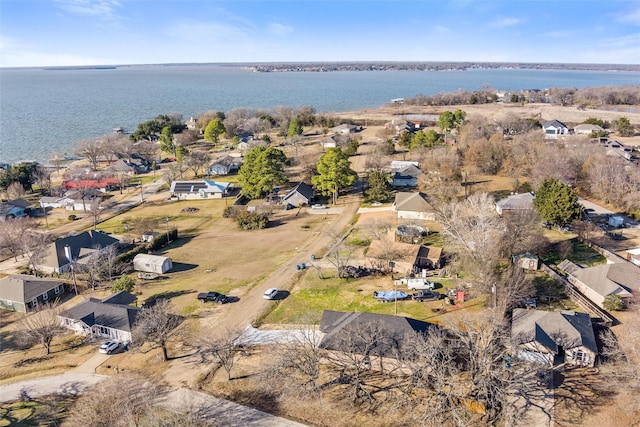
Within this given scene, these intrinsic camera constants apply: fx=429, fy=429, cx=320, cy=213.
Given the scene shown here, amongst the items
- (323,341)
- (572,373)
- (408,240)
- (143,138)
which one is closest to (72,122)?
(143,138)

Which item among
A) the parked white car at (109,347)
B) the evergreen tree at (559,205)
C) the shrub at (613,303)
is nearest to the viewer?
the parked white car at (109,347)

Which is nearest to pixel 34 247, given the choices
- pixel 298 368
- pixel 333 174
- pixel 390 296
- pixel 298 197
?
pixel 298 197

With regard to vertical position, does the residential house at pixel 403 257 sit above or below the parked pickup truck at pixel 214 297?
above

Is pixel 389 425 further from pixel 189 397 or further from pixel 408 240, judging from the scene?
pixel 408 240

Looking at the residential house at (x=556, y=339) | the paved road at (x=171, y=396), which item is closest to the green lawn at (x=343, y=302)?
the residential house at (x=556, y=339)

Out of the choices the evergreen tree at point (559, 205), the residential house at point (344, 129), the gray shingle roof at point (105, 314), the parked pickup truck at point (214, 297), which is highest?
the residential house at point (344, 129)

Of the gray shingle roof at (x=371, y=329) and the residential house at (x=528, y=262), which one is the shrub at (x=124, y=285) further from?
the residential house at (x=528, y=262)

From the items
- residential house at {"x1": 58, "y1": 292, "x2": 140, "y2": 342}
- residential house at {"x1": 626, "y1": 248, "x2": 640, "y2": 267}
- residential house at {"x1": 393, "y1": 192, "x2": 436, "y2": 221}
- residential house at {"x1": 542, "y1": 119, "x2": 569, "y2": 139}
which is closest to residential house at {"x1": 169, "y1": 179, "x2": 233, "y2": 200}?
residential house at {"x1": 393, "y1": 192, "x2": 436, "y2": 221}

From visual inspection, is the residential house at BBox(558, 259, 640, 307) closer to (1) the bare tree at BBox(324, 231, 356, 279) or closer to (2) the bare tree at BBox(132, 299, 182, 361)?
(1) the bare tree at BBox(324, 231, 356, 279)
